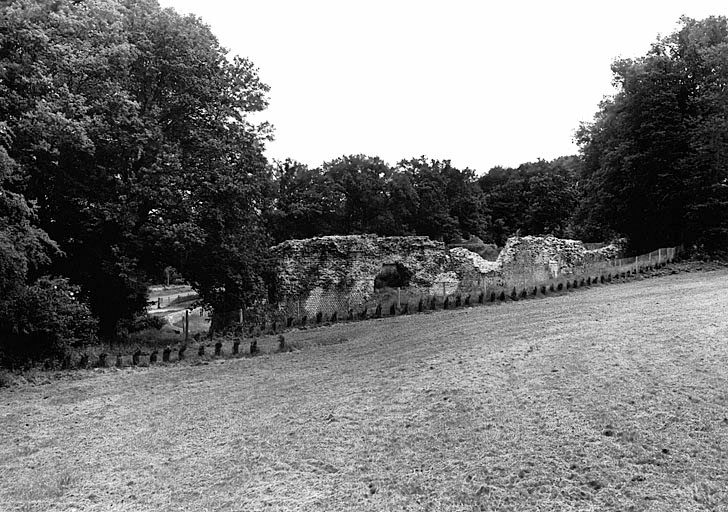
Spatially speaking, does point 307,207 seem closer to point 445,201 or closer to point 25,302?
point 445,201

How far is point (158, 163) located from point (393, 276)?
11905 millimetres

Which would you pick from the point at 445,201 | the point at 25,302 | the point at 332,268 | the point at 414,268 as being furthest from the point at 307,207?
the point at 25,302

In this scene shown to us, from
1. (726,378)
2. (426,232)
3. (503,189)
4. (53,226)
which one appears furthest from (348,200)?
(726,378)

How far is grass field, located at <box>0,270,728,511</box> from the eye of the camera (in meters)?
5.00

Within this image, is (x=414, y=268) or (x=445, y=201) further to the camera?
(x=445, y=201)

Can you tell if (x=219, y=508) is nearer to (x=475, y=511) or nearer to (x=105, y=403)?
(x=475, y=511)

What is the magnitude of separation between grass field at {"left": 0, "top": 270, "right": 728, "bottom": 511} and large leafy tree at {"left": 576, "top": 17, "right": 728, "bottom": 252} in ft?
59.5

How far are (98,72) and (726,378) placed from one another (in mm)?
14256

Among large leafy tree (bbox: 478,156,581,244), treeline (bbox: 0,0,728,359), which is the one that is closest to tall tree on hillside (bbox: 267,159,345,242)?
large leafy tree (bbox: 478,156,581,244)

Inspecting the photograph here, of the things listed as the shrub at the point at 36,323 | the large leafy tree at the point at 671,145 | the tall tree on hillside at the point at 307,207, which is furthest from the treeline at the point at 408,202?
the shrub at the point at 36,323

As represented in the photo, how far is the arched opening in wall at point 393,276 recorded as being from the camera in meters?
22.1

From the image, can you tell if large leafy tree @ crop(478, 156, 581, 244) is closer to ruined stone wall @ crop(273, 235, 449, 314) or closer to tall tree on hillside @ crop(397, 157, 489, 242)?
tall tree on hillside @ crop(397, 157, 489, 242)

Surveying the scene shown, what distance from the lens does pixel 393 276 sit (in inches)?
963

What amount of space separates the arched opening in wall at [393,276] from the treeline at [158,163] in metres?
4.91
